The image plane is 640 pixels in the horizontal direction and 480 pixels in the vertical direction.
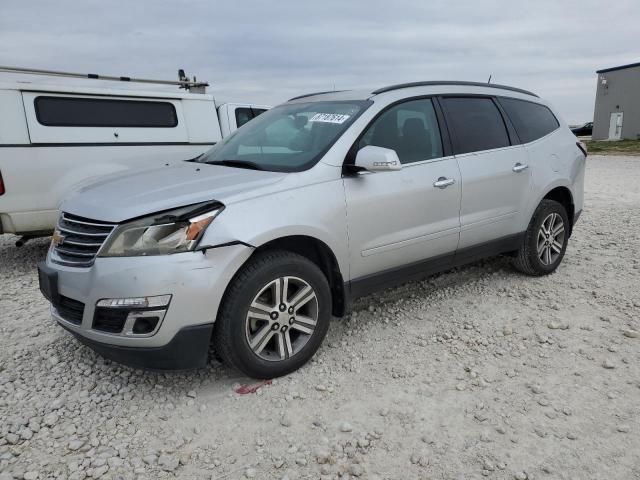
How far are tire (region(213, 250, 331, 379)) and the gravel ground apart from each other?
168 millimetres

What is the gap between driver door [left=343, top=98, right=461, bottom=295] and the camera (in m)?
3.27

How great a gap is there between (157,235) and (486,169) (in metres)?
2.62

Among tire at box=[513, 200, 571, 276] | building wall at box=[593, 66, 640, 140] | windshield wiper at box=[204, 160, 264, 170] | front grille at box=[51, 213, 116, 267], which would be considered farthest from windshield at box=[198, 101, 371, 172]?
building wall at box=[593, 66, 640, 140]

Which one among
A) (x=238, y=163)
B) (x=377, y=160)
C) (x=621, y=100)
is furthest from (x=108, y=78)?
(x=621, y=100)

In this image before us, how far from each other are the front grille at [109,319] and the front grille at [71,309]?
0.14m

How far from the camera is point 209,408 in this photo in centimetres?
279

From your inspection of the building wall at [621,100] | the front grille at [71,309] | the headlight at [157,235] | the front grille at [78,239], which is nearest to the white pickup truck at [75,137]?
the front grille at [78,239]

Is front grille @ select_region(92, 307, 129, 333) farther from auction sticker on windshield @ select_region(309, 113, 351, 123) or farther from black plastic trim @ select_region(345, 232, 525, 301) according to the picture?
auction sticker on windshield @ select_region(309, 113, 351, 123)

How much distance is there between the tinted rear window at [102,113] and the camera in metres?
5.74

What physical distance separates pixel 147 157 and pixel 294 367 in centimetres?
446

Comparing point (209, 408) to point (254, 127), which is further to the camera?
point (254, 127)

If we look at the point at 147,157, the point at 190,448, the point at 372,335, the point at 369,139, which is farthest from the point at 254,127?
the point at 147,157

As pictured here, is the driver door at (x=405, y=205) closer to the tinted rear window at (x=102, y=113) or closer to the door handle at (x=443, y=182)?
the door handle at (x=443, y=182)

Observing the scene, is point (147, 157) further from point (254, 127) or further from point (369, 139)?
point (369, 139)
